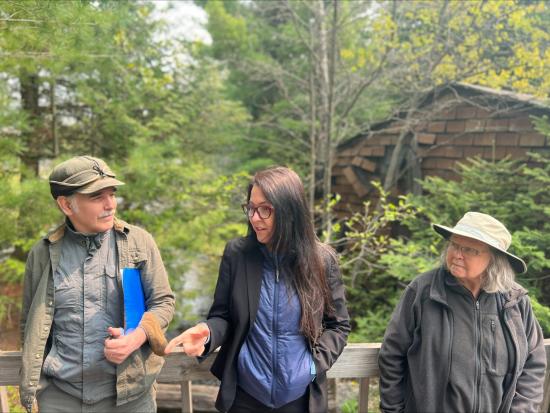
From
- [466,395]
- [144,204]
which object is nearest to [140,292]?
[466,395]

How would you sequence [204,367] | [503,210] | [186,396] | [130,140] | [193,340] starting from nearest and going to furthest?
1. [193,340]
2. [204,367]
3. [186,396]
4. [503,210]
5. [130,140]

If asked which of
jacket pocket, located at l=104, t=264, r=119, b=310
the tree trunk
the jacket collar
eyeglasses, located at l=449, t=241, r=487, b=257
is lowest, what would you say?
jacket pocket, located at l=104, t=264, r=119, b=310

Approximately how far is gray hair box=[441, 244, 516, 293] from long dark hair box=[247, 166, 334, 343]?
0.70 meters

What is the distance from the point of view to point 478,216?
1774mm

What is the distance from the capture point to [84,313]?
1.73 meters

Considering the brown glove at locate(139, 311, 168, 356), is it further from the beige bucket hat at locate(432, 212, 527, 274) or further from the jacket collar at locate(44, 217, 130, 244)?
the beige bucket hat at locate(432, 212, 527, 274)

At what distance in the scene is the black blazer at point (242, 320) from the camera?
1.73m

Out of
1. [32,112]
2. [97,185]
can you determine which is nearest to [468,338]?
[97,185]

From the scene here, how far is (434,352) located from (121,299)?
141cm

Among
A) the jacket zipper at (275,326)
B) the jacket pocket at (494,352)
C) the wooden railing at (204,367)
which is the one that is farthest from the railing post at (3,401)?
the jacket pocket at (494,352)

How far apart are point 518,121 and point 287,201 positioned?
5.25 meters

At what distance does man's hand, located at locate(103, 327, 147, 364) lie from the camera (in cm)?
165

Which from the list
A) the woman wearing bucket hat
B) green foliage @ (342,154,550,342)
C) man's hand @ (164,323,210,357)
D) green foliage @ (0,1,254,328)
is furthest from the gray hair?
green foliage @ (0,1,254,328)

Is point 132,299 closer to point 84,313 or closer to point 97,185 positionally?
point 84,313
